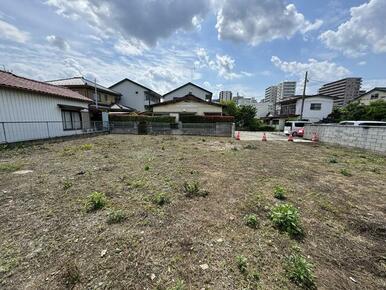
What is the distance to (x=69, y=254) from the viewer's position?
81.1 inches

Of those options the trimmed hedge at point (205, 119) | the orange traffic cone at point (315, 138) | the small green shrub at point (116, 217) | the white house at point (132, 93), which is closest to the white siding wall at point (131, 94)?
the white house at point (132, 93)

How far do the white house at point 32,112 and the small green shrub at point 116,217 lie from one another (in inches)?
441

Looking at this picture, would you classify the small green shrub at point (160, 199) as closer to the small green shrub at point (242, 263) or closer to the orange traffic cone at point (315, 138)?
the small green shrub at point (242, 263)

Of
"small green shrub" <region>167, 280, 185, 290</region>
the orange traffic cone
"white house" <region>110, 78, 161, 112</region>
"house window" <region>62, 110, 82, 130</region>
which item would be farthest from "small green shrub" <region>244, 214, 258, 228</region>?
"white house" <region>110, 78, 161, 112</region>

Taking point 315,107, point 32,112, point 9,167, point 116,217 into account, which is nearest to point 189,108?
point 32,112

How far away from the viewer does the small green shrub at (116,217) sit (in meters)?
2.70

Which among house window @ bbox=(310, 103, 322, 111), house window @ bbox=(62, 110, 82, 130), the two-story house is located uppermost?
the two-story house

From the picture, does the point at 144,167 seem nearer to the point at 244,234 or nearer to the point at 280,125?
the point at 244,234

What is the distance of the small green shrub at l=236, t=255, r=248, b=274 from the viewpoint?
189 cm

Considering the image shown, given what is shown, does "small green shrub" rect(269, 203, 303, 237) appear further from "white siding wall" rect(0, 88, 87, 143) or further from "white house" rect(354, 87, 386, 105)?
"white house" rect(354, 87, 386, 105)

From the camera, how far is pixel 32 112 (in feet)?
37.2

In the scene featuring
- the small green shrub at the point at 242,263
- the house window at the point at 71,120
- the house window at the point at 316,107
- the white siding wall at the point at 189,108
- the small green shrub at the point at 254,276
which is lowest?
the small green shrub at the point at 254,276

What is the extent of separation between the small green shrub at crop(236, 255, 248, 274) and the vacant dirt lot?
5 centimetres

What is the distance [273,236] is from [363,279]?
911 mm
